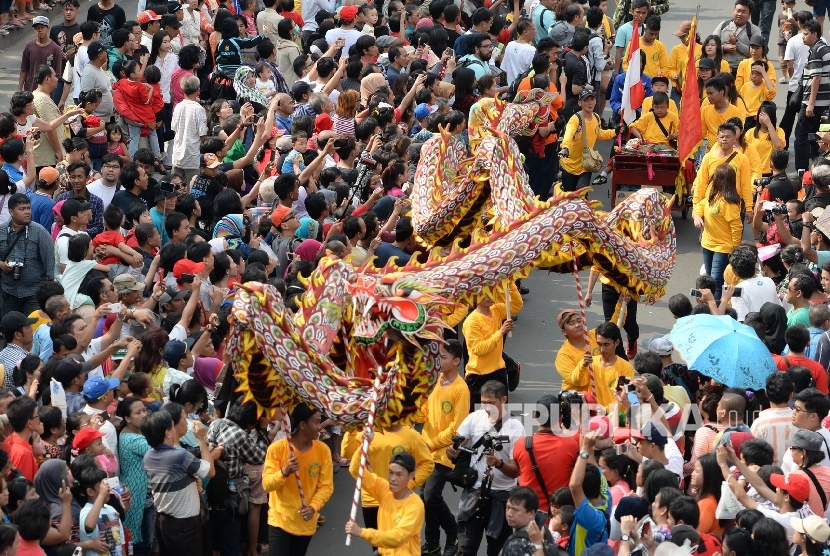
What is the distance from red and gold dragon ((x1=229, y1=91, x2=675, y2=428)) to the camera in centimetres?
854

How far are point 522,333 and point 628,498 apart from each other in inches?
209

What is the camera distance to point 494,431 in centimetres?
904

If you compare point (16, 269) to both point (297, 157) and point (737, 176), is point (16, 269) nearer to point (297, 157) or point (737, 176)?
point (297, 157)

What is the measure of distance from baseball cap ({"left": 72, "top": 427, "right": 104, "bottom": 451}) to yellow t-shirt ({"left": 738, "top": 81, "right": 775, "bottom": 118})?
10.1 m

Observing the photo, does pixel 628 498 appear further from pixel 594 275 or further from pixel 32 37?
pixel 32 37

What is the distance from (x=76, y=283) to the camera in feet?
35.8

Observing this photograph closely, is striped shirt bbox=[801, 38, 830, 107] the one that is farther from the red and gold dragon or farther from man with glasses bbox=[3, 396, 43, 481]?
man with glasses bbox=[3, 396, 43, 481]

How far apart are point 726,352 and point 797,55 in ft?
26.0

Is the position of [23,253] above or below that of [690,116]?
below

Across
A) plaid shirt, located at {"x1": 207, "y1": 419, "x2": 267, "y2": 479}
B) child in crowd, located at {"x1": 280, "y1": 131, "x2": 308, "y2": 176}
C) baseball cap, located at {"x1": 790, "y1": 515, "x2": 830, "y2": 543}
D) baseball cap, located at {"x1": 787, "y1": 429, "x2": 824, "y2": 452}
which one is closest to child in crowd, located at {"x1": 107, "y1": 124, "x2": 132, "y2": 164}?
child in crowd, located at {"x1": 280, "y1": 131, "x2": 308, "y2": 176}

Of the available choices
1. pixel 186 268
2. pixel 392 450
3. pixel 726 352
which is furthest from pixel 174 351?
pixel 726 352

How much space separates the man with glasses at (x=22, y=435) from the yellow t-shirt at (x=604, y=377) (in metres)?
3.75

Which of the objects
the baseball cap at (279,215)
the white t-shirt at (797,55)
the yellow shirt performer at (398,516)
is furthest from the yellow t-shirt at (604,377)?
the white t-shirt at (797,55)

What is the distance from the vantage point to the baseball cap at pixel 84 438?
841cm
